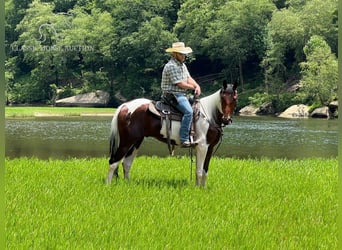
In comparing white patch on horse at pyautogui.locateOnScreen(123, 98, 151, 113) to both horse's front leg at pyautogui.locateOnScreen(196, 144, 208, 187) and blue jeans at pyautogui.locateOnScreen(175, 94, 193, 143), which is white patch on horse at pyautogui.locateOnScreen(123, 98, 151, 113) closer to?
blue jeans at pyautogui.locateOnScreen(175, 94, 193, 143)

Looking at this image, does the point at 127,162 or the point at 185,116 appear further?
the point at 127,162

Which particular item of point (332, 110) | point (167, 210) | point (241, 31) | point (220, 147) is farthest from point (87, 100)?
point (167, 210)

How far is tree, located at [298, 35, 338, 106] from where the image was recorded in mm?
47719

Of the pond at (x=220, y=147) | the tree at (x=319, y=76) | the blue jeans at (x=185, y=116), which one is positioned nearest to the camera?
the blue jeans at (x=185, y=116)

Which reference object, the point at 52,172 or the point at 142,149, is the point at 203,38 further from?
the point at 52,172

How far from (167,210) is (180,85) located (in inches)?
96.3

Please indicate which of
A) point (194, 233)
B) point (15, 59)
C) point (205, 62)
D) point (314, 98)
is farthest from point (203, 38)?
point (194, 233)

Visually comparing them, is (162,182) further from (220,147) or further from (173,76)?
(220,147)

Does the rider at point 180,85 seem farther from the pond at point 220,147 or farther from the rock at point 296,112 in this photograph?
the rock at point 296,112

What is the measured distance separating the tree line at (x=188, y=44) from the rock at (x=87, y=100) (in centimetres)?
105

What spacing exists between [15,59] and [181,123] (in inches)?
2937

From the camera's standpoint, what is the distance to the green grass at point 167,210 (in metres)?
5.07

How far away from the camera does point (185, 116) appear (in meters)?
8.09

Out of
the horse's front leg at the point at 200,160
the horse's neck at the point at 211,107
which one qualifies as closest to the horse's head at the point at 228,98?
the horse's neck at the point at 211,107
